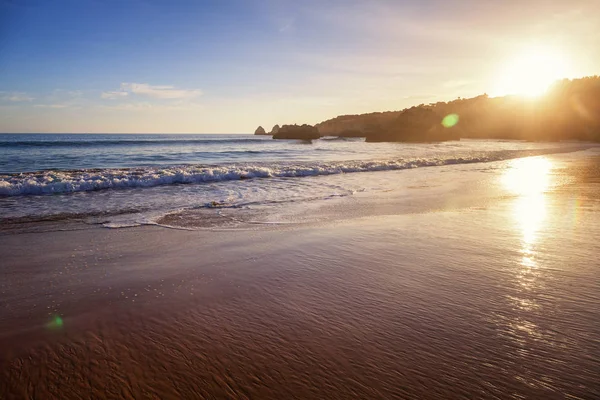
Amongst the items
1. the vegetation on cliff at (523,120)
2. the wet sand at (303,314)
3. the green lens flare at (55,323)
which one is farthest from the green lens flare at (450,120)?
the green lens flare at (55,323)

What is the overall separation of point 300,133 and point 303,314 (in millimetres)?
79283

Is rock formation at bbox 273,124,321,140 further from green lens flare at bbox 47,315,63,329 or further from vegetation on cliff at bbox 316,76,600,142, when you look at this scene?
green lens flare at bbox 47,315,63,329

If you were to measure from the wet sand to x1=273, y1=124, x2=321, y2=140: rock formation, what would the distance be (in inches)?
2943

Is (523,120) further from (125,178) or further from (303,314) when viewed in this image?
(303,314)

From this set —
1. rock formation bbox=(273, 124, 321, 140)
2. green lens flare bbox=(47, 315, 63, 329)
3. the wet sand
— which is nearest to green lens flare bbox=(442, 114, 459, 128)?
rock formation bbox=(273, 124, 321, 140)

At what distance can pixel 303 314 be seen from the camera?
315cm

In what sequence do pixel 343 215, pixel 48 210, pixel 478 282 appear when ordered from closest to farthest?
pixel 478 282
pixel 343 215
pixel 48 210

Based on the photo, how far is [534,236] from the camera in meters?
5.74

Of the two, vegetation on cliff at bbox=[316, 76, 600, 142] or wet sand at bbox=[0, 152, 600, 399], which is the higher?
vegetation on cliff at bbox=[316, 76, 600, 142]

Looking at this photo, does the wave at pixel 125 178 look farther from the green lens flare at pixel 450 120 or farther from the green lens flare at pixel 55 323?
the green lens flare at pixel 450 120

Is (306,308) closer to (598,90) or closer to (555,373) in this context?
(555,373)

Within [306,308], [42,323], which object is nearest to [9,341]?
[42,323]

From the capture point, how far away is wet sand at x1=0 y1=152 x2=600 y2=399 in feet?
7.38

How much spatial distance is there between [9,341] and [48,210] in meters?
7.00
